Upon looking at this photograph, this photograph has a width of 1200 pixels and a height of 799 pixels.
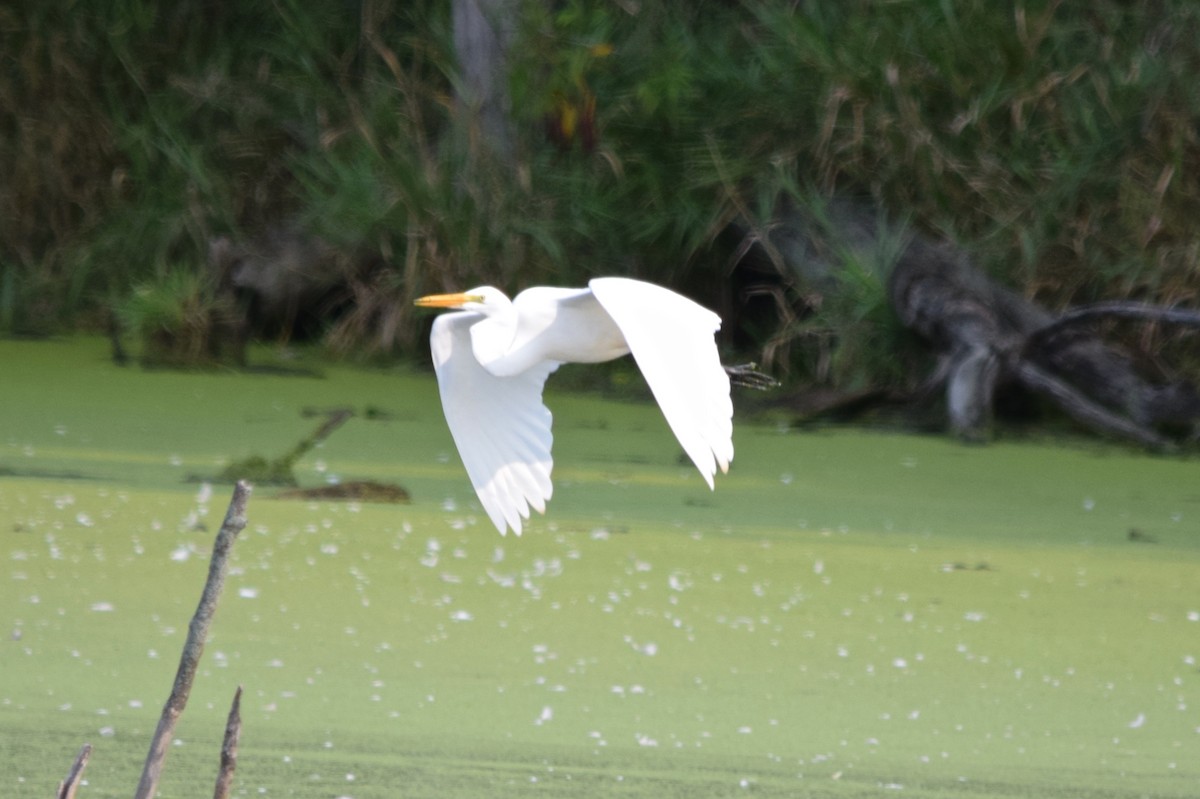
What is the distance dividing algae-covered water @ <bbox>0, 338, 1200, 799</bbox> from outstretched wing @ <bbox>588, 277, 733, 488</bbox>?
0.49 meters

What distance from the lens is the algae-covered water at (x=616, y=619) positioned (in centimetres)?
231

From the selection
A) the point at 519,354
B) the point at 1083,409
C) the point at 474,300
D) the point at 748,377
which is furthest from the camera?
the point at 1083,409

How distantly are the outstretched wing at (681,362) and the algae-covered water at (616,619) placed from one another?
0.49 m

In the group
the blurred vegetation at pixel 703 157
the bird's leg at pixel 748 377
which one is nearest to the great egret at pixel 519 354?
the bird's leg at pixel 748 377

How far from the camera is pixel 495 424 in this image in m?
2.50

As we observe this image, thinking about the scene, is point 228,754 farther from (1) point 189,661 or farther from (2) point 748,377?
(2) point 748,377

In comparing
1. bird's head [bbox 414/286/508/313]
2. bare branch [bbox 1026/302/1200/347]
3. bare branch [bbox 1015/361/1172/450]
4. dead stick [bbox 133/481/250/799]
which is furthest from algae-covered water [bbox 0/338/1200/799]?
dead stick [bbox 133/481/250/799]

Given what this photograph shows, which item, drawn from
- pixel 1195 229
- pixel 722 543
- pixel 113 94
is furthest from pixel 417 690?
pixel 113 94

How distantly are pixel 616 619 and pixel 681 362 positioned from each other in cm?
97

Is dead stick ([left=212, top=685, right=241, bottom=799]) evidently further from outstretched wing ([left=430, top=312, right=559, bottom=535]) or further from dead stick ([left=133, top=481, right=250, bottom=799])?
outstretched wing ([left=430, top=312, right=559, bottom=535])

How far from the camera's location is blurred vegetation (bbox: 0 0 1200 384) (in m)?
4.92

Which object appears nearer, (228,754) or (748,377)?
(228,754)

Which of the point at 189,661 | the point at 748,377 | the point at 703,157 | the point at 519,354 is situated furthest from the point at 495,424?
the point at 703,157

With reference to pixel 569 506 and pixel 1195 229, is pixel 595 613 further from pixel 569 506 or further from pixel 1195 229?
pixel 1195 229
